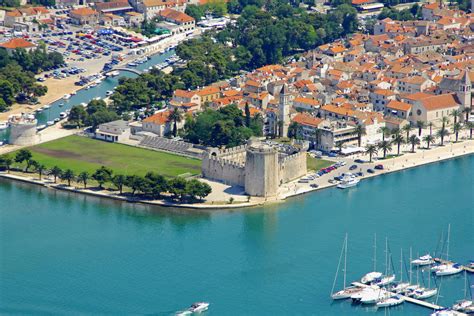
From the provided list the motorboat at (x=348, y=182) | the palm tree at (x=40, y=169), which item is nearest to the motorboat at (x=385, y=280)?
the motorboat at (x=348, y=182)

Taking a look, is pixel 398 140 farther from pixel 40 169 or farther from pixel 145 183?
pixel 40 169

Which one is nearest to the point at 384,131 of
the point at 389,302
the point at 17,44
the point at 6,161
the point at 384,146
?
the point at 384,146

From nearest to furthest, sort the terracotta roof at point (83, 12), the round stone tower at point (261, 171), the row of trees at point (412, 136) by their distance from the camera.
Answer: the round stone tower at point (261, 171) < the row of trees at point (412, 136) < the terracotta roof at point (83, 12)

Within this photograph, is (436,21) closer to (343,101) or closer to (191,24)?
(191,24)

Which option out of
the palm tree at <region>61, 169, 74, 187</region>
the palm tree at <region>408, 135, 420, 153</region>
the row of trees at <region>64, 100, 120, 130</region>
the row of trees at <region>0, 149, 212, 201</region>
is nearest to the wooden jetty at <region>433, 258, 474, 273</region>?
the row of trees at <region>0, 149, 212, 201</region>

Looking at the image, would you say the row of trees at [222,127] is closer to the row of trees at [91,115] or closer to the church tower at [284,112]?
the church tower at [284,112]
